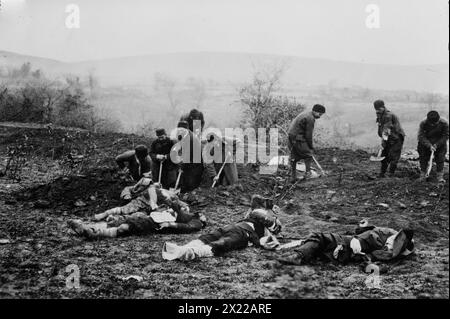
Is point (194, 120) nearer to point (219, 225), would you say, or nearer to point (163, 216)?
point (219, 225)

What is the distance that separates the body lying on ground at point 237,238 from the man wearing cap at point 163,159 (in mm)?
3025

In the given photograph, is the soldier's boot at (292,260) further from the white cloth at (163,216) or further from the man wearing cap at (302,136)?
the man wearing cap at (302,136)

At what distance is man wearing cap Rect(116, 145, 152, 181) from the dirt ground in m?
0.29

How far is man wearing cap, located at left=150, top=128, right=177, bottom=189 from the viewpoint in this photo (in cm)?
870

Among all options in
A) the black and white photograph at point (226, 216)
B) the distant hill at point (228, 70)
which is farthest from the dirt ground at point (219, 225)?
the distant hill at point (228, 70)

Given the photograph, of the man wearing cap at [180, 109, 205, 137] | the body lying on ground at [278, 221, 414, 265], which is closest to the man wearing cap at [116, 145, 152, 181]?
the man wearing cap at [180, 109, 205, 137]

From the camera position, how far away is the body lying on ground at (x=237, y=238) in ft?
17.6

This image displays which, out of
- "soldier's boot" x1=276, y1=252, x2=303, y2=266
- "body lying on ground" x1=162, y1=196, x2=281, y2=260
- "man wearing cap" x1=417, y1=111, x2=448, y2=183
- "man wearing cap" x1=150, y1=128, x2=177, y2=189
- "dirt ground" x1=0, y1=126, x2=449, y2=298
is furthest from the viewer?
"man wearing cap" x1=150, y1=128, x2=177, y2=189

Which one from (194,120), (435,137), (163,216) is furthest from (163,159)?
(435,137)

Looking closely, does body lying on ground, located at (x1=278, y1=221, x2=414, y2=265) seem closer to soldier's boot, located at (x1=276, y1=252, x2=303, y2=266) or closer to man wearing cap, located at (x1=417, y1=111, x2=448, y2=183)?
soldier's boot, located at (x1=276, y1=252, x2=303, y2=266)

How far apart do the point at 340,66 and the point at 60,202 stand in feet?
237

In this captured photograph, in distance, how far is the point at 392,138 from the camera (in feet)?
30.3
